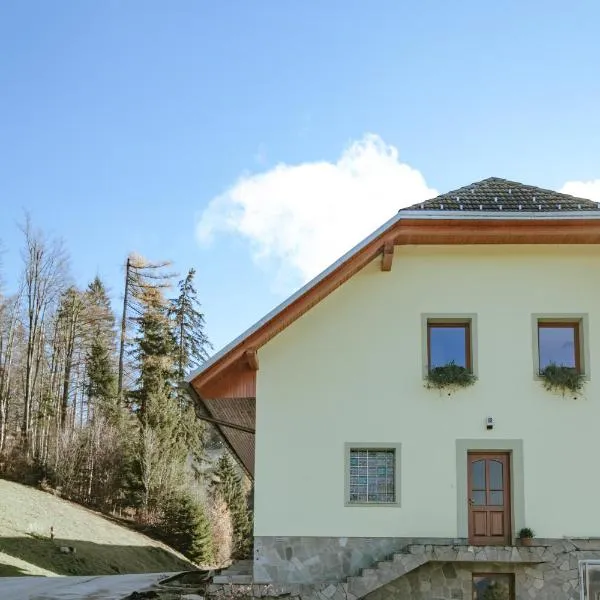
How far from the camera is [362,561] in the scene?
1434cm

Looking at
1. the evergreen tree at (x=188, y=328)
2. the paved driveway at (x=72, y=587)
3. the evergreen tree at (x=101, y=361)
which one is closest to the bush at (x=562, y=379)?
the paved driveway at (x=72, y=587)

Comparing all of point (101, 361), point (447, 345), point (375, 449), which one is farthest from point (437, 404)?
point (101, 361)

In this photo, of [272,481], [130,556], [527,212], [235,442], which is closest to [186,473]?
[130,556]

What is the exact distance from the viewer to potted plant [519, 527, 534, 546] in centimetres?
1420

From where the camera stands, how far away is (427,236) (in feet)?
50.1

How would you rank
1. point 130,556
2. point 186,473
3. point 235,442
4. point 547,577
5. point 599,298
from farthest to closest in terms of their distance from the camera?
point 186,473
point 130,556
point 235,442
point 599,298
point 547,577

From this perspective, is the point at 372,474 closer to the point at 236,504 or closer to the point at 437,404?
the point at 437,404

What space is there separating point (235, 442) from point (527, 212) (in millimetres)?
8417

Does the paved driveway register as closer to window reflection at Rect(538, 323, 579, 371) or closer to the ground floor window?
the ground floor window

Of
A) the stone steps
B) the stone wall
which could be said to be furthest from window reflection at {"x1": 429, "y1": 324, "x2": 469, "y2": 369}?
the stone steps

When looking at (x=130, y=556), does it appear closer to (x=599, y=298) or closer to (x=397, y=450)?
(x=397, y=450)

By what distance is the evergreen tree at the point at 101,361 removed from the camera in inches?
1602

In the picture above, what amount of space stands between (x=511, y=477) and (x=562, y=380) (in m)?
1.89

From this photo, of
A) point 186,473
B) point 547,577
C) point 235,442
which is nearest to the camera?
point 547,577
